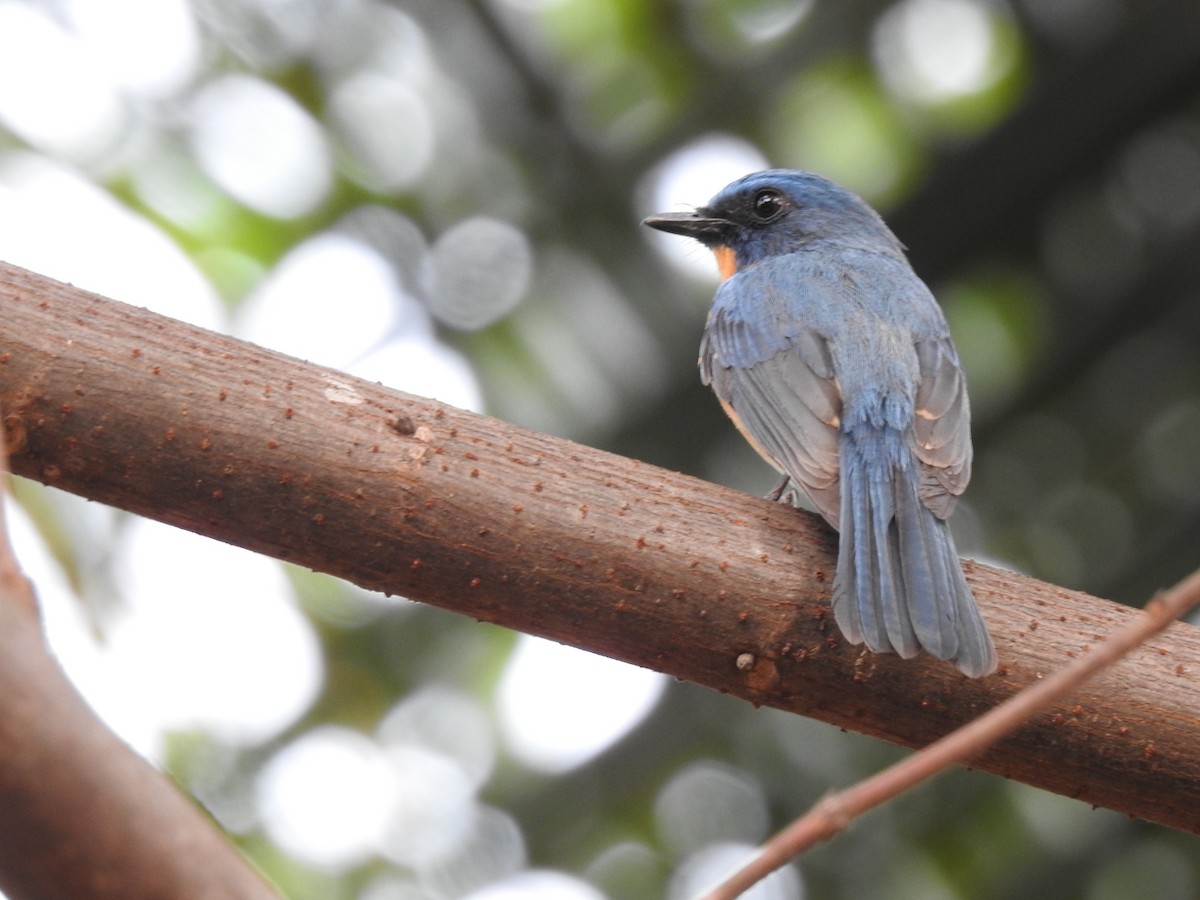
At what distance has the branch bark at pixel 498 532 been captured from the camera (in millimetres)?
2826

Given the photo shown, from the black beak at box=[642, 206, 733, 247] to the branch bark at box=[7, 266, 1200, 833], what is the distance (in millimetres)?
2256

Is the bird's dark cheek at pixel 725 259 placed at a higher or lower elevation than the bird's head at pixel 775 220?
lower

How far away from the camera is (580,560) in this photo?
2.93m

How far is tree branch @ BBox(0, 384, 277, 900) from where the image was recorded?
0.96 meters

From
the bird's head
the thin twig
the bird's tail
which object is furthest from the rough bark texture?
the bird's head

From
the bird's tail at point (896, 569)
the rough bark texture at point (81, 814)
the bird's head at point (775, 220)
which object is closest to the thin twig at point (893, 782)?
the rough bark texture at point (81, 814)

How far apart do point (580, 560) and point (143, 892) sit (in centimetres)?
197

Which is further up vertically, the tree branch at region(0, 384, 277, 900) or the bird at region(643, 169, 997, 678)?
the bird at region(643, 169, 997, 678)

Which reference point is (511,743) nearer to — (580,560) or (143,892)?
(580,560)

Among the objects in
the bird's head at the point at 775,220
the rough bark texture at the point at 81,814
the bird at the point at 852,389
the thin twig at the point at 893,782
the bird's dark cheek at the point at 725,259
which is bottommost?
the rough bark texture at the point at 81,814

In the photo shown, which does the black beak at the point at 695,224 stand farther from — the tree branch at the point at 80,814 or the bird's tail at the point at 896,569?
the tree branch at the point at 80,814

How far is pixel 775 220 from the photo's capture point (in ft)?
17.0

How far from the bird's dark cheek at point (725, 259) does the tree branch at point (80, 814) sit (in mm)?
4360

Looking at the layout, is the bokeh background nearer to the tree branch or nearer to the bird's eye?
the bird's eye
